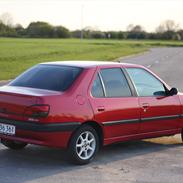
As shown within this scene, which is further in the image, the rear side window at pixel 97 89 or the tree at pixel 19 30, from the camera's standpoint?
the tree at pixel 19 30

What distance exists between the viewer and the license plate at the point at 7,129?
23.1 ft

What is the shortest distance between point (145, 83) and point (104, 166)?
5.63 ft

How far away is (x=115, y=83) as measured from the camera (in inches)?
310

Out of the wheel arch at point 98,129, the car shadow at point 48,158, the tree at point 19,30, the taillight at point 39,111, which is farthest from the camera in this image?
the tree at point 19,30

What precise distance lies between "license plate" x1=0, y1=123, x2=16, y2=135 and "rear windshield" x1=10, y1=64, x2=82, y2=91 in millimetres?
733

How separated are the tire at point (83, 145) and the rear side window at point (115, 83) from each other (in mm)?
654

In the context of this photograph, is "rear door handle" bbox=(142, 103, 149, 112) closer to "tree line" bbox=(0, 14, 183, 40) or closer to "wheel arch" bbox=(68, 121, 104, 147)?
"wheel arch" bbox=(68, 121, 104, 147)

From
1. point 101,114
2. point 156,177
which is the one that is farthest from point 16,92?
point 156,177

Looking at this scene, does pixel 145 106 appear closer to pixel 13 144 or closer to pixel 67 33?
pixel 13 144

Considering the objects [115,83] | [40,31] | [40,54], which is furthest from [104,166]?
[40,31]

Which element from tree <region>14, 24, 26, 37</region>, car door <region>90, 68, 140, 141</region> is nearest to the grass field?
car door <region>90, 68, 140, 141</region>

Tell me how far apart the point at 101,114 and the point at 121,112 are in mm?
411

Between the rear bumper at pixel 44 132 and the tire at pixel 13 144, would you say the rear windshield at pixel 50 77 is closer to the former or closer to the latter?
the rear bumper at pixel 44 132

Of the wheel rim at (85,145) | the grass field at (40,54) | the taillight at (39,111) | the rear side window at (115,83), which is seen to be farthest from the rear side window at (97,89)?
the grass field at (40,54)
